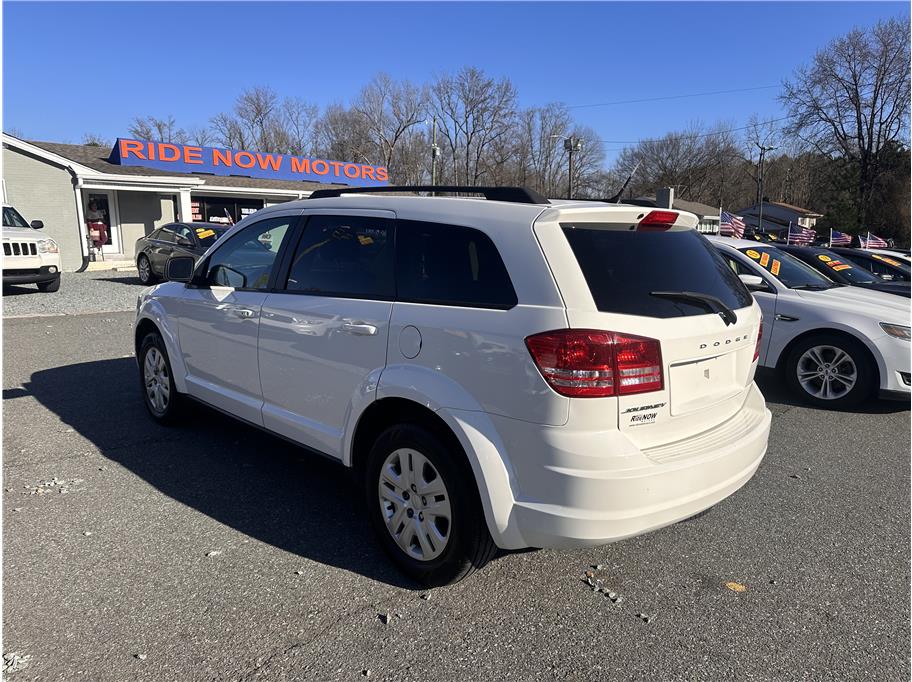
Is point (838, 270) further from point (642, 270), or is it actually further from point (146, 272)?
point (146, 272)

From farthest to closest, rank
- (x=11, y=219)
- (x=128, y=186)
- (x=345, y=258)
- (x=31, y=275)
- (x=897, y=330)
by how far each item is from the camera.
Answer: (x=128, y=186) → (x=11, y=219) → (x=31, y=275) → (x=897, y=330) → (x=345, y=258)

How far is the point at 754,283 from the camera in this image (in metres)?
6.17

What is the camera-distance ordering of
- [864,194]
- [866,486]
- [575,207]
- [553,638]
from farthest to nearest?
[864,194], [866,486], [575,207], [553,638]

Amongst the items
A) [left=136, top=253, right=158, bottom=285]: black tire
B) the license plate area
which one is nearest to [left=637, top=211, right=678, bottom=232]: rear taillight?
the license plate area

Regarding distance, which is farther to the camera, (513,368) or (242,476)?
(242,476)

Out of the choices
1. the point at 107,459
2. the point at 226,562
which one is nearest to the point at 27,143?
the point at 107,459

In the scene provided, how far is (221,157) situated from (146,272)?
10.7 metres

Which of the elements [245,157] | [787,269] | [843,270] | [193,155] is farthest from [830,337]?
[245,157]

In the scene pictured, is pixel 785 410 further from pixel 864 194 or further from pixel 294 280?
pixel 864 194

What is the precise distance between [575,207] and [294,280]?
1.73 m

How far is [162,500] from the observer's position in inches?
150

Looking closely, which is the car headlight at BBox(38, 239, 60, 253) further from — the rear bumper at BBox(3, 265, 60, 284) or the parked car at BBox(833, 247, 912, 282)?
the parked car at BBox(833, 247, 912, 282)

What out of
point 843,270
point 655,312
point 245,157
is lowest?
point 843,270

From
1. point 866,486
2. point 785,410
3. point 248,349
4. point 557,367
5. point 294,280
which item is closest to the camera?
point 557,367
